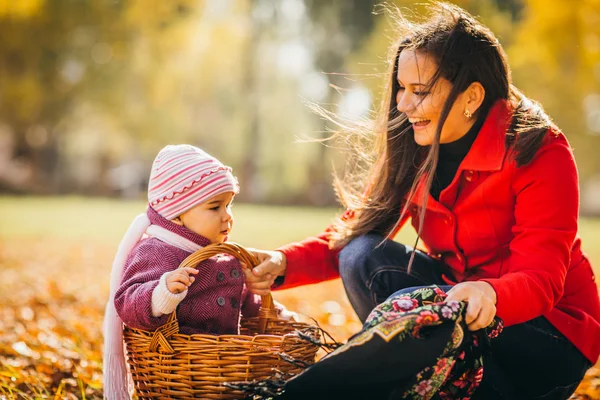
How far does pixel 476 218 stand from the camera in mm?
2676

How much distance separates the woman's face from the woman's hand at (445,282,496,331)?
2.43ft

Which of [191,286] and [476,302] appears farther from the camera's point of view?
[191,286]

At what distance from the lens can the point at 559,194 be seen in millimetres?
2389

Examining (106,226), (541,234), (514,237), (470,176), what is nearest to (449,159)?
(470,176)

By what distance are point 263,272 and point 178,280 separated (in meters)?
0.52

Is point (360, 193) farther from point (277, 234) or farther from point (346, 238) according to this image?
point (277, 234)

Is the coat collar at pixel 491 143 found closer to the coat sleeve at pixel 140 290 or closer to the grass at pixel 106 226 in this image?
the coat sleeve at pixel 140 290

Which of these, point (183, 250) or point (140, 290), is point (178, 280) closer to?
point (140, 290)

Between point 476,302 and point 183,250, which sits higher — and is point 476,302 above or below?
above

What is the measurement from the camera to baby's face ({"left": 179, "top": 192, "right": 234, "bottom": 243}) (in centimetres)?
261

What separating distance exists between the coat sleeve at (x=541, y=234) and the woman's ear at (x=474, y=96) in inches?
11.4

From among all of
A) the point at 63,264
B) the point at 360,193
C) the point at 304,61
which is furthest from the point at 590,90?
the point at 360,193

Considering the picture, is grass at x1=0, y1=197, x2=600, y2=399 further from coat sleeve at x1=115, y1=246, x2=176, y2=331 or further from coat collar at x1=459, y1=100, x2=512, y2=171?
coat collar at x1=459, y1=100, x2=512, y2=171

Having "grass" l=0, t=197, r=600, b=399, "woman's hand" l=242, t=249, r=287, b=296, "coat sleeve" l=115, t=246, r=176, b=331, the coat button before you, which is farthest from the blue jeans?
"coat sleeve" l=115, t=246, r=176, b=331
